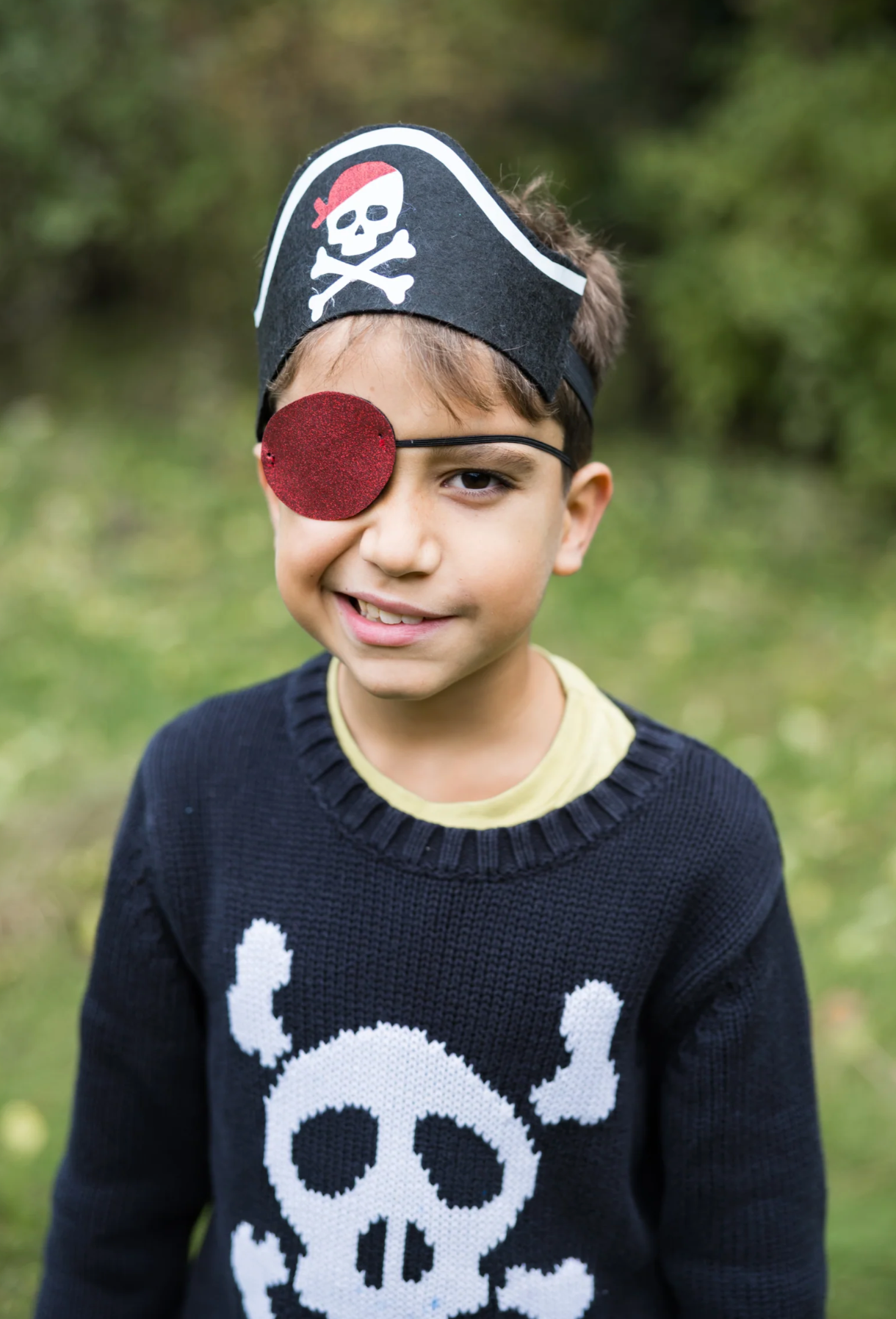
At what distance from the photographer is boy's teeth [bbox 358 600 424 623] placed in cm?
150

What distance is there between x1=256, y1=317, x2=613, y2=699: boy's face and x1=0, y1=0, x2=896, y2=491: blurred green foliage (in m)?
4.99

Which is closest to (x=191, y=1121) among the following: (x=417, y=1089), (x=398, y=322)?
(x=417, y=1089)

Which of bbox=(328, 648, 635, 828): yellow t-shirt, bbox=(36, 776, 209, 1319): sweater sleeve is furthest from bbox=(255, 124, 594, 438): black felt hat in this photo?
bbox=(36, 776, 209, 1319): sweater sleeve

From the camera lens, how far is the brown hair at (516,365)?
1446mm

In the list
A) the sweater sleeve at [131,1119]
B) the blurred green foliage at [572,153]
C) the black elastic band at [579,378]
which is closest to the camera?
the black elastic band at [579,378]

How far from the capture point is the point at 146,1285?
77.2 inches

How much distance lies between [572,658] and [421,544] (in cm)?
390

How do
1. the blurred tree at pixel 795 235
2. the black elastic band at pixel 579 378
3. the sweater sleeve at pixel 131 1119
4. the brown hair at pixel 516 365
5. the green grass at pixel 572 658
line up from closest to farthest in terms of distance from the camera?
the brown hair at pixel 516 365, the black elastic band at pixel 579 378, the sweater sleeve at pixel 131 1119, the green grass at pixel 572 658, the blurred tree at pixel 795 235

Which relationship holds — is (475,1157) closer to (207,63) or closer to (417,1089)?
(417,1089)

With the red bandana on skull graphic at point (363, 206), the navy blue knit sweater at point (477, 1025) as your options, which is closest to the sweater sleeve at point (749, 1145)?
the navy blue knit sweater at point (477, 1025)

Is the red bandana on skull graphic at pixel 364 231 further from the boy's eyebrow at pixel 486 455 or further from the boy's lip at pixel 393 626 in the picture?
the boy's lip at pixel 393 626

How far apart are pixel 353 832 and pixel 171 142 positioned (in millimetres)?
7379

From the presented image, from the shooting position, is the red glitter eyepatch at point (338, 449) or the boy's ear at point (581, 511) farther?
the boy's ear at point (581, 511)

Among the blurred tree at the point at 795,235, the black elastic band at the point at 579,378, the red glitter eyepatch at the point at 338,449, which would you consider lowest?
the red glitter eyepatch at the point at 338,449
